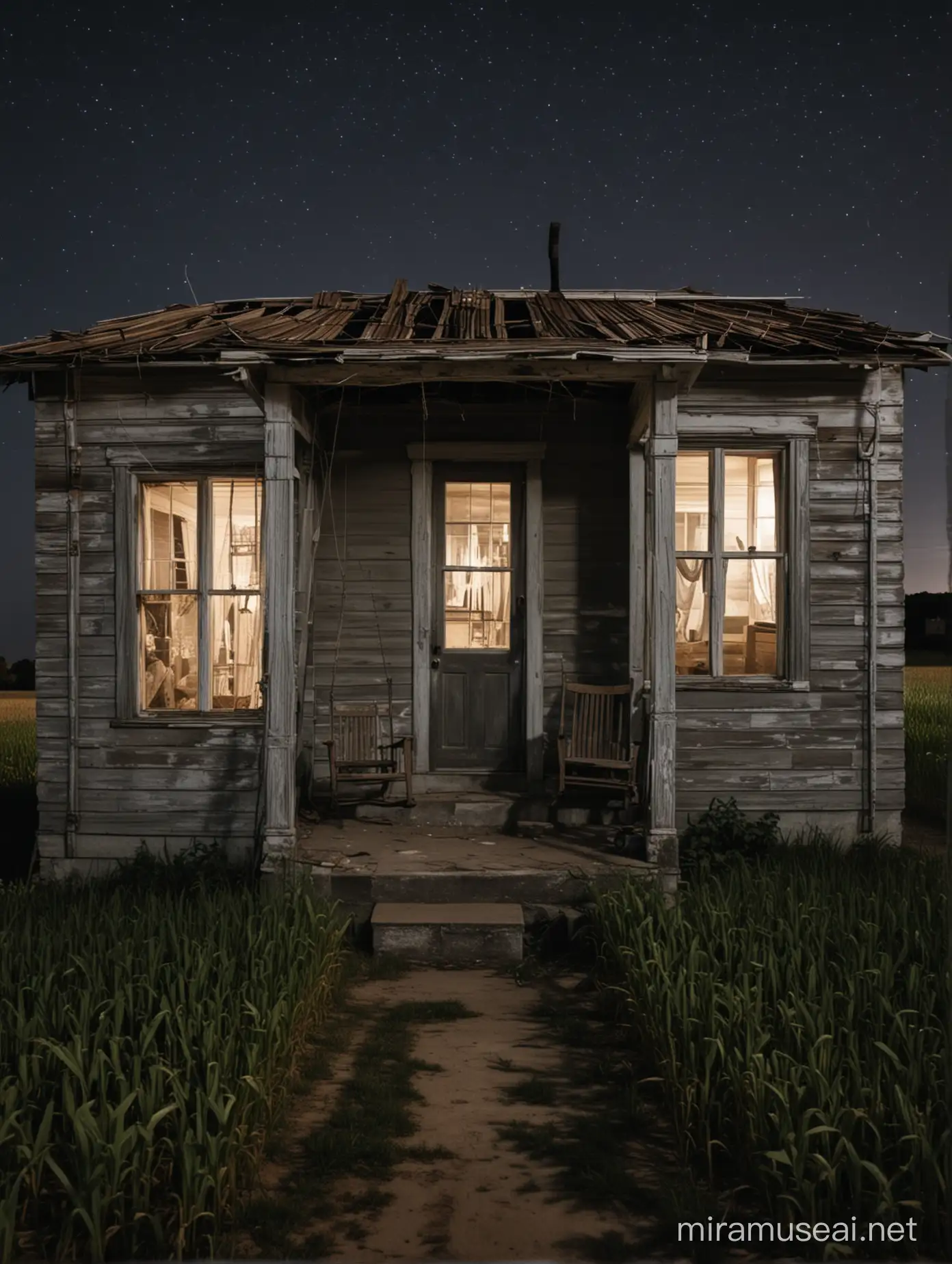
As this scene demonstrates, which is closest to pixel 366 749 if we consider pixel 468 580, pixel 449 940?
pixel 468 580

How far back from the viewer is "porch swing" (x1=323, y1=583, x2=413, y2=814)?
8.48 m

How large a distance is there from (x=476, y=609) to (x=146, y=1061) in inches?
218

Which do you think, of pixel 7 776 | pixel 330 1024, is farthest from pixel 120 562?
pixel 7 776

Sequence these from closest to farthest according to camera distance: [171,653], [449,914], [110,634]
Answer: [449,914] < [110,634] < [171,653]

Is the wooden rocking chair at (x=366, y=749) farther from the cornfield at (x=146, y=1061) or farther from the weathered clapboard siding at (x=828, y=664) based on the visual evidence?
the cornfield at (x=146, y=1061)

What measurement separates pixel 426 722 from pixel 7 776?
20.8 feet

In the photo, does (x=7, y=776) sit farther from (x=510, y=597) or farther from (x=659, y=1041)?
(x=659, y=1041)

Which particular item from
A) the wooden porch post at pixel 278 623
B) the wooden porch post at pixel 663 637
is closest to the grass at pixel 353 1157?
the wooden porch post at pixel 278 623

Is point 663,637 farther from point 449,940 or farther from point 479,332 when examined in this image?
point 479,332

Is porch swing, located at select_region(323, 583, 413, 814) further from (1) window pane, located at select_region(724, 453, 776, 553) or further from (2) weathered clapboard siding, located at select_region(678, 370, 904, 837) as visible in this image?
(1) window pane, located at select_region(724, 453, 776, 553)

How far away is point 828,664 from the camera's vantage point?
8.54 metres

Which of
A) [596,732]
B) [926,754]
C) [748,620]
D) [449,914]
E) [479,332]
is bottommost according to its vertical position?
[449,914]

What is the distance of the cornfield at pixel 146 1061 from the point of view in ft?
11.0

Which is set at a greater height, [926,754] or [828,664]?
[828,664]
